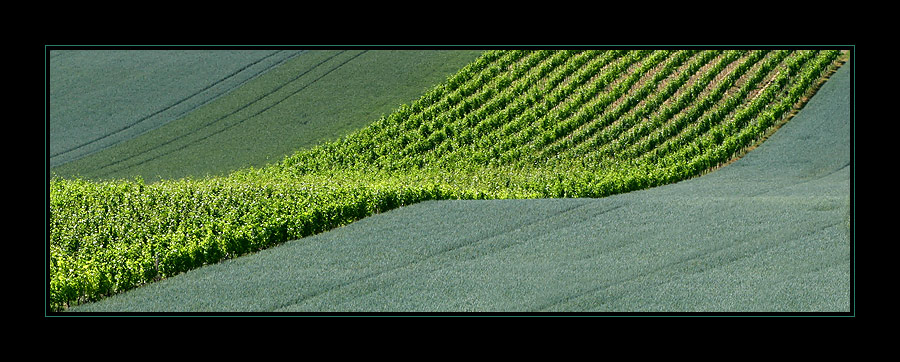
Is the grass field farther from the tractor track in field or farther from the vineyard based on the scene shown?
the vineyard

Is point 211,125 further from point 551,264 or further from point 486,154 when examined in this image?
point 551,264

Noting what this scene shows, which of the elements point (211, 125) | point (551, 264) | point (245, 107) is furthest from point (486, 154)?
point (551, 264)

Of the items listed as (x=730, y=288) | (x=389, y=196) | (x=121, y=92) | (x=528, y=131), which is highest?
(x=121, y=92)

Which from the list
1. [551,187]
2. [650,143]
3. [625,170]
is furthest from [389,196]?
[650,143]

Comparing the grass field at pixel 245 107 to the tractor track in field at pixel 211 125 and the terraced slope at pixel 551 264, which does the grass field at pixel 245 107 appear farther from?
the terraced slope at pixel 551 264

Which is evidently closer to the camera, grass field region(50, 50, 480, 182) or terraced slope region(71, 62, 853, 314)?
terraced slope region(71, 62, 853, 314)

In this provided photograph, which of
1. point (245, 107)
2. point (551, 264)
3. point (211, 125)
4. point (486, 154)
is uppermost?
point (245, 107)

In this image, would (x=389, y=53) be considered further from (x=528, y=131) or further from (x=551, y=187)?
(x=551, y=187)

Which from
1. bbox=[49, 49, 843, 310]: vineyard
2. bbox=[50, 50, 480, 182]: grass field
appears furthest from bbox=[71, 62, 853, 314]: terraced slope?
bbox=[50, 50, 480, 182]: grass field
